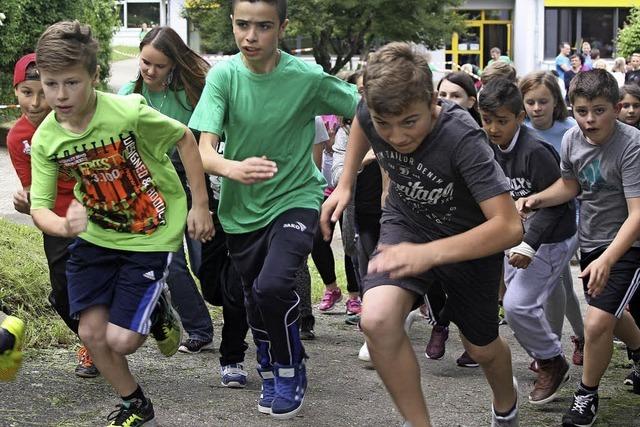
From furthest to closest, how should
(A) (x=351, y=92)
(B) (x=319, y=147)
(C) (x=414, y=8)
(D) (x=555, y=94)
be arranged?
(C) (x=414, y=8) < (B) (x=319, y=147) < (D) (x=555, y=94) < (A) (x=351, y=92)

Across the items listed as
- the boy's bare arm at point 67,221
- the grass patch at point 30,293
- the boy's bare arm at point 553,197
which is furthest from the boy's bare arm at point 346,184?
the grass patch at point 30,293

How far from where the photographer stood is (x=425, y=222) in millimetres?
4562

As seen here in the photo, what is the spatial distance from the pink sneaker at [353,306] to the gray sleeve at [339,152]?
35.6 inches

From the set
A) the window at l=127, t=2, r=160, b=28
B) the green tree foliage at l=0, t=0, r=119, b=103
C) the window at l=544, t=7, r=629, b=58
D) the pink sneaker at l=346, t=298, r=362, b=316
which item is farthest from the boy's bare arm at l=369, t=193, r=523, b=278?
the window at l=127, t=2, r=160, b=28

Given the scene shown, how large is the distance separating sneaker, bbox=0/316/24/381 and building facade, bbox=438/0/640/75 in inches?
1644

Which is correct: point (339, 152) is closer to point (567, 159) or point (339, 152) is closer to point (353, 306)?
point (353, 306)

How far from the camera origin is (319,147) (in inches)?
276

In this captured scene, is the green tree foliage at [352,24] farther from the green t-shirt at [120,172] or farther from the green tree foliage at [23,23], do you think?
the green t-shirt at [120,172]

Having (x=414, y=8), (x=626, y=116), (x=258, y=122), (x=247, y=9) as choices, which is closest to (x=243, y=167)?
(x=258, y=122)

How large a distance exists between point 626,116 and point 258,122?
273 centimetres

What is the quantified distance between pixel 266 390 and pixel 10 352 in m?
1.22

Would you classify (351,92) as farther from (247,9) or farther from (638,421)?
(638,421)

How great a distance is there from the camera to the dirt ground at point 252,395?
5.07 m

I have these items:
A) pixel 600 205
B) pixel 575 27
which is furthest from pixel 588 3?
pixel 600 205
